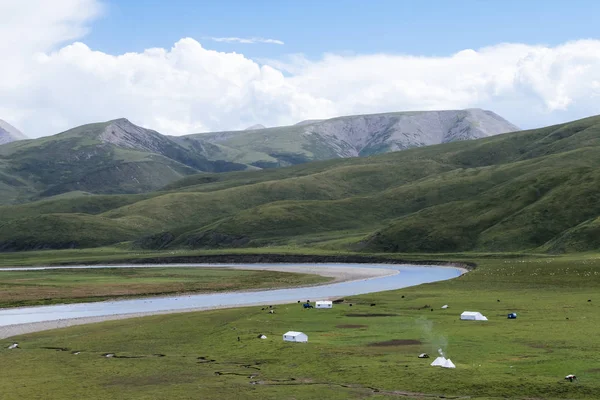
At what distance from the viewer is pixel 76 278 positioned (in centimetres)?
16450

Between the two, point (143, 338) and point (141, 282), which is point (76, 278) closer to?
point (141, 282)

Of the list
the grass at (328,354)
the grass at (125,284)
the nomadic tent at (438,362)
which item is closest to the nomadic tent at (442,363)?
the nomadic tent at (438,362)

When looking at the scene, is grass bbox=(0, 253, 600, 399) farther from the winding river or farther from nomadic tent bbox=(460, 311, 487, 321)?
the winding river

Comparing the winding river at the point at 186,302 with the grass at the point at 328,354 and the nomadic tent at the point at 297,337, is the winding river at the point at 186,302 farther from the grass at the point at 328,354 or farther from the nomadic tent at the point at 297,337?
the nomadic tent at the point at 297,337

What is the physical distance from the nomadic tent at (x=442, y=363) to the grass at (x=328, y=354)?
30.4 inches

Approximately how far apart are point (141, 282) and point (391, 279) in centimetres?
5272

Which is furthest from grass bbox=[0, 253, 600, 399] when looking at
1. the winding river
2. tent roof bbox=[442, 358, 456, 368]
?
the winding river

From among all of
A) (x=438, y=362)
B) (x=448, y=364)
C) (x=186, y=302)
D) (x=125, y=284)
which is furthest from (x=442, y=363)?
(x=125, y=284)

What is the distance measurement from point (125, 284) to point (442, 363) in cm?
10299

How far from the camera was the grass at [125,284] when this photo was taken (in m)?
123

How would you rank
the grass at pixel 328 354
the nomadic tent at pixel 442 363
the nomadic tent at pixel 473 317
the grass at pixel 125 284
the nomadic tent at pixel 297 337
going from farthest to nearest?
the grass at pixel 125 284 → the nomadic tent at pixel 473 317 → the nomadic tent at pixel 297 337 → the nomadic tent at pixel 442 363 → the grass at pixel 328 354

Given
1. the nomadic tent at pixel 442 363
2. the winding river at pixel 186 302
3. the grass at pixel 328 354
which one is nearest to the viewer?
the grass at pixel 328 354

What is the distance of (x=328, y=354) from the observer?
59719 mm

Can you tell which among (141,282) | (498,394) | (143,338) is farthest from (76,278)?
(498,394)
